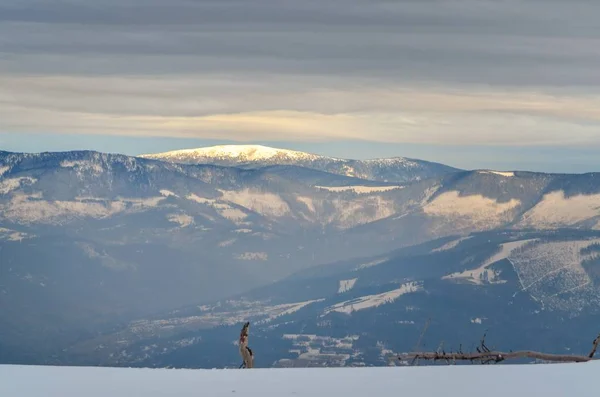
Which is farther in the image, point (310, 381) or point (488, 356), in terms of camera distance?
point (488, 356)

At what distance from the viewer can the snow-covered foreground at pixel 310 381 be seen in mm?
13414

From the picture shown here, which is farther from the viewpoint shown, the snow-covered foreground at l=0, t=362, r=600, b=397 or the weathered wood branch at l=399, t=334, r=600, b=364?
the weathered wood branch at l=399, t=334, r=600, b=364

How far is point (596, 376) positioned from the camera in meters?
14.4

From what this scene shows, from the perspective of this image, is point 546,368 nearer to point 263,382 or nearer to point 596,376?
point 596,376

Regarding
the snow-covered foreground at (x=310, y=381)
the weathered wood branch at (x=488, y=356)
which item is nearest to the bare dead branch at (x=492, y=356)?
the weathered wood branch at (x=488, y=356)

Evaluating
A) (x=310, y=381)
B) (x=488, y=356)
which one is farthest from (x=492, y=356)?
(x=310, y=381)

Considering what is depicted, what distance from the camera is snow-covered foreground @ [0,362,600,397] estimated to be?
13414 millimetres

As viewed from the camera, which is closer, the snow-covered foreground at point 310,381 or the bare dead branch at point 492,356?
the snow-covered foreground at point 310,381

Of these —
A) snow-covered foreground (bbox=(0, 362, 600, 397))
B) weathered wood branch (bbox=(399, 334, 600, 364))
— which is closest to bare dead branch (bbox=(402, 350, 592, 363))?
weathered wood branch (bbox=(399, 334, 600, 364))

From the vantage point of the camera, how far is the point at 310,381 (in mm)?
14109

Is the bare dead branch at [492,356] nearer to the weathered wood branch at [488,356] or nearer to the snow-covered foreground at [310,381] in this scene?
the weathered wood branch at [488,356]

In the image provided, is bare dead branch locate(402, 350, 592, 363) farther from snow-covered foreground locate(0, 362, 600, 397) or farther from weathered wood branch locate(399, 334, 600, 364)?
snow-covered foreground locate(0, 362, 600, 397)

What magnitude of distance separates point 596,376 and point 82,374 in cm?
755

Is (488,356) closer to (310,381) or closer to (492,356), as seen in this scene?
(492,356)
